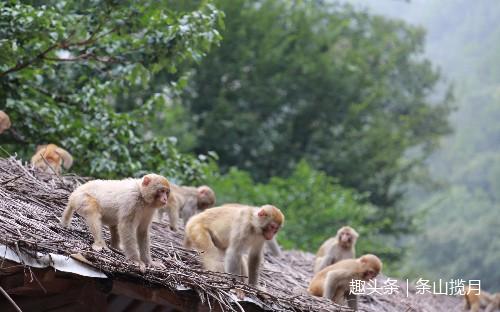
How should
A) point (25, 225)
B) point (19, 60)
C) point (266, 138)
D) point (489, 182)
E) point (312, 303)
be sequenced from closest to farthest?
point (25, 225)
point (312, 303)
point (19, 60)
point (266, 138)
point (489, 182)

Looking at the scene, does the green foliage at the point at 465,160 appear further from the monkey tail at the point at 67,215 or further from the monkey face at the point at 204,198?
the monkey tail at the point at 67,215

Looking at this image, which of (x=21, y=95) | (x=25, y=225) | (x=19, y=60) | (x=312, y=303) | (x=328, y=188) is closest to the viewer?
(x=25, y=225)

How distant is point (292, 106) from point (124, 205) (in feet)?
85.8

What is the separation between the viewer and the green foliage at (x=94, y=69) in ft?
43.0

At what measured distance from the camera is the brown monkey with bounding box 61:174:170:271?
7469 millimetres

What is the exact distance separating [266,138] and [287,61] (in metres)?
3.20

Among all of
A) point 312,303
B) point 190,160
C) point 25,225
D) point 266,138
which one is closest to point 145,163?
point 190,160

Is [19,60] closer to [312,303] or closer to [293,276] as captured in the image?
[293,276]

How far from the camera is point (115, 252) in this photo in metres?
7.62

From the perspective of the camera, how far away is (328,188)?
26703mm

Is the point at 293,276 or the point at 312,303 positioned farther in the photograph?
the point at 293,276

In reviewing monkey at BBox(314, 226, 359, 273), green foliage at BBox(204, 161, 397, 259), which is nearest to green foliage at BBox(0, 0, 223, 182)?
monkey at BBox(314, 226, 359, 273)

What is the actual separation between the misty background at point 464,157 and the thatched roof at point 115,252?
2121cm

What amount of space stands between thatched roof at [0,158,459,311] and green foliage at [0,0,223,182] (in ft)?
11.4
